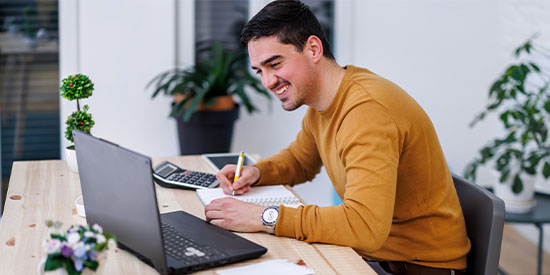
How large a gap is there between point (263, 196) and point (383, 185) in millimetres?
454

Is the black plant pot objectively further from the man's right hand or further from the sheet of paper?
the sheet of paper

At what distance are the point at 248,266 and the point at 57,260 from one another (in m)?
0.38

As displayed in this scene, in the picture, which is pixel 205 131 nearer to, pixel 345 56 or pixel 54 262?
pixel 345 56

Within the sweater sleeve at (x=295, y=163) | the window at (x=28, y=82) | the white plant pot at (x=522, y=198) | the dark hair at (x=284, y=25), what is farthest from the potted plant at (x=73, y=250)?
the window at (x=28, y=82)

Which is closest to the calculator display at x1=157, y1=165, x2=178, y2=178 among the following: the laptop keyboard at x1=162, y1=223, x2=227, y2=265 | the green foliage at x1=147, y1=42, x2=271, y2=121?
the laptop keyboard at x1=162, y1=223, x2=227, y2=265

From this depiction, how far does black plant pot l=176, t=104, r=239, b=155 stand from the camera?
3.21m

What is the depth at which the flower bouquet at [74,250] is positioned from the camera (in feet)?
3.11

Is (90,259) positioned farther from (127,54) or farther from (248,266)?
(127,54)

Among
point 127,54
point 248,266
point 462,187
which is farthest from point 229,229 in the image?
point 127,54

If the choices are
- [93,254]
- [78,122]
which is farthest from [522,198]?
[93,254]

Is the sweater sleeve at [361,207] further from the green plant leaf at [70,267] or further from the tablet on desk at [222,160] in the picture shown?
the tablet on desk at [222,160]

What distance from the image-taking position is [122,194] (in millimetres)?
1131

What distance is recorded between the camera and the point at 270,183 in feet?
5.98

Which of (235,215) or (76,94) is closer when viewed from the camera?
(235,215)
